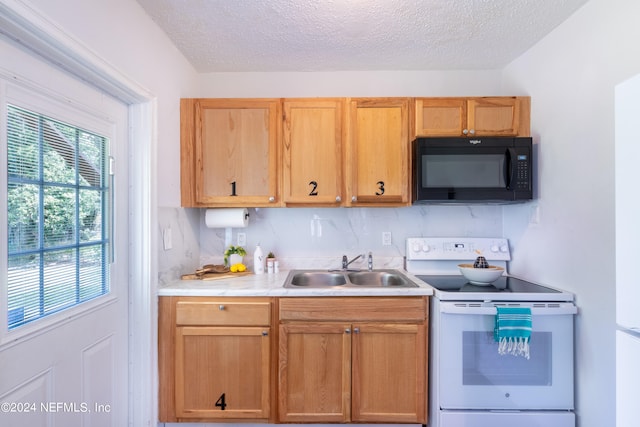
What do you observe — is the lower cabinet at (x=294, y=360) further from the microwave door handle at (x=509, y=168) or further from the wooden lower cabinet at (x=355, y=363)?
the microwave door handle at (x=509, y=168)

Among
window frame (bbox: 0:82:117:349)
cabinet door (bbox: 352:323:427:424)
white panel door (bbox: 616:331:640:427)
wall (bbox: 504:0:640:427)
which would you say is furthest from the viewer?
cabinet door (bbox: 352:323:427:424)

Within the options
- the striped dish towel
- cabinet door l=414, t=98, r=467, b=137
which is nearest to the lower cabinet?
the striped dish towel

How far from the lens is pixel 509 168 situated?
186 centimetres

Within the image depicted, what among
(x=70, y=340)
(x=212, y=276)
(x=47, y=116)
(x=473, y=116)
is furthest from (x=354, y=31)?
(x=70, y=340)

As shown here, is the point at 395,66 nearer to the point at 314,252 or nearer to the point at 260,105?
the point at 260,105

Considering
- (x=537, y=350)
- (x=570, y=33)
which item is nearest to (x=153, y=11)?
(x=570, y=33)

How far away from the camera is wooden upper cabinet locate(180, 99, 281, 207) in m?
1.97

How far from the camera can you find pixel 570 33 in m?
1.63

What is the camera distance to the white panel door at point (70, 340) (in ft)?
3.24

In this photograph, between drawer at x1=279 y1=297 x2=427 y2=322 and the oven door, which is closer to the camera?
the oven door

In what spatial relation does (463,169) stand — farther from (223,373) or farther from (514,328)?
(223,373)

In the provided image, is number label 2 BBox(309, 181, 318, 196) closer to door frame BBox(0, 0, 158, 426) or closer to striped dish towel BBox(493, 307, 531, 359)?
door frame BBox(0, 0, 158, 426)

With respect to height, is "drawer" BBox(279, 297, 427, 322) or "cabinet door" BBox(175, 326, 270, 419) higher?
"drawer" BBox(279, 297, 427, 322)

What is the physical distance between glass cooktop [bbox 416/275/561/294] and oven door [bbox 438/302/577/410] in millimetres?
112
